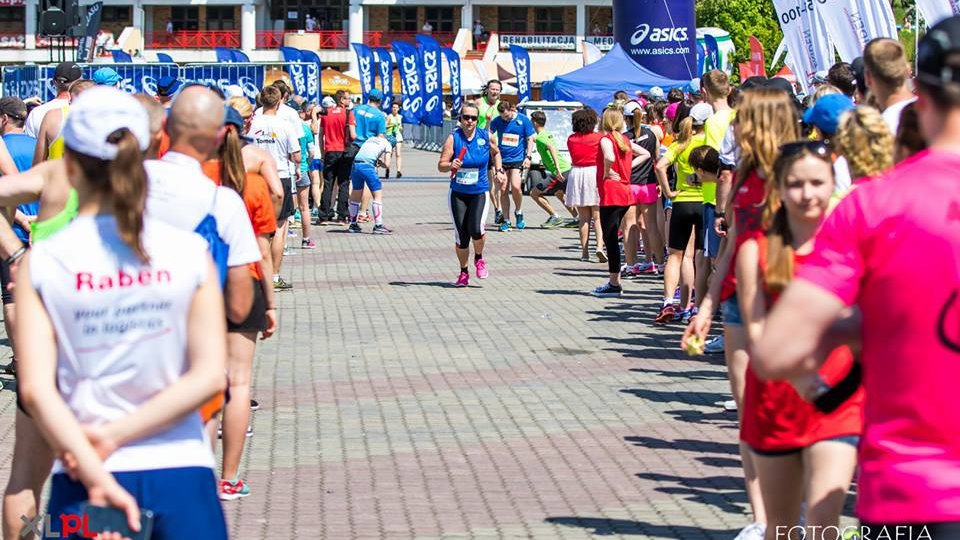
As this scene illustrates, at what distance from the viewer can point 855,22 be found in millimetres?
14133

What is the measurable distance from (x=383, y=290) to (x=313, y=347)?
3718 mm

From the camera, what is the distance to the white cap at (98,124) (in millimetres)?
3549

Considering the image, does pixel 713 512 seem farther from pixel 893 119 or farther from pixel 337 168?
pixel 337 168

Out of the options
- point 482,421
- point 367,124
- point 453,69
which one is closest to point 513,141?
point 367,124

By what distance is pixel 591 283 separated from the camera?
52.2ft

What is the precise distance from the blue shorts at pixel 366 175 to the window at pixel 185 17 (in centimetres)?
7191

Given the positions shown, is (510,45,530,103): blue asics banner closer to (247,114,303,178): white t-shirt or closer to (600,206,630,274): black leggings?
(247,114,303,178): white t-shirt

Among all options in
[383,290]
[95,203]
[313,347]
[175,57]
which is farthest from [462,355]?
[175,57]

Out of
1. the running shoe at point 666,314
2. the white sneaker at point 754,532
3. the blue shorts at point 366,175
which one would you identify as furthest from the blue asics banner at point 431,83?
the white sneaker at point 754,532

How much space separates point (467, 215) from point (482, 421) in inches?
264

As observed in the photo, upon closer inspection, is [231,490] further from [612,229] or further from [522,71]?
[522,71]

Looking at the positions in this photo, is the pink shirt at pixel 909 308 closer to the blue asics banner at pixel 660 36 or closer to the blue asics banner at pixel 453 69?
the blue asics banner at pixel 660 36

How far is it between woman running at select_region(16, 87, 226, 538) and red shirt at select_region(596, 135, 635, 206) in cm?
1090

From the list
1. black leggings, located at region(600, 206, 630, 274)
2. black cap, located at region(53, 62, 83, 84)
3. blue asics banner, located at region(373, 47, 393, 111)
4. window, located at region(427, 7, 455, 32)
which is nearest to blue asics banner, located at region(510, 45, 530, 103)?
blue asics banner, located at region(373, 47, 393, 111)
